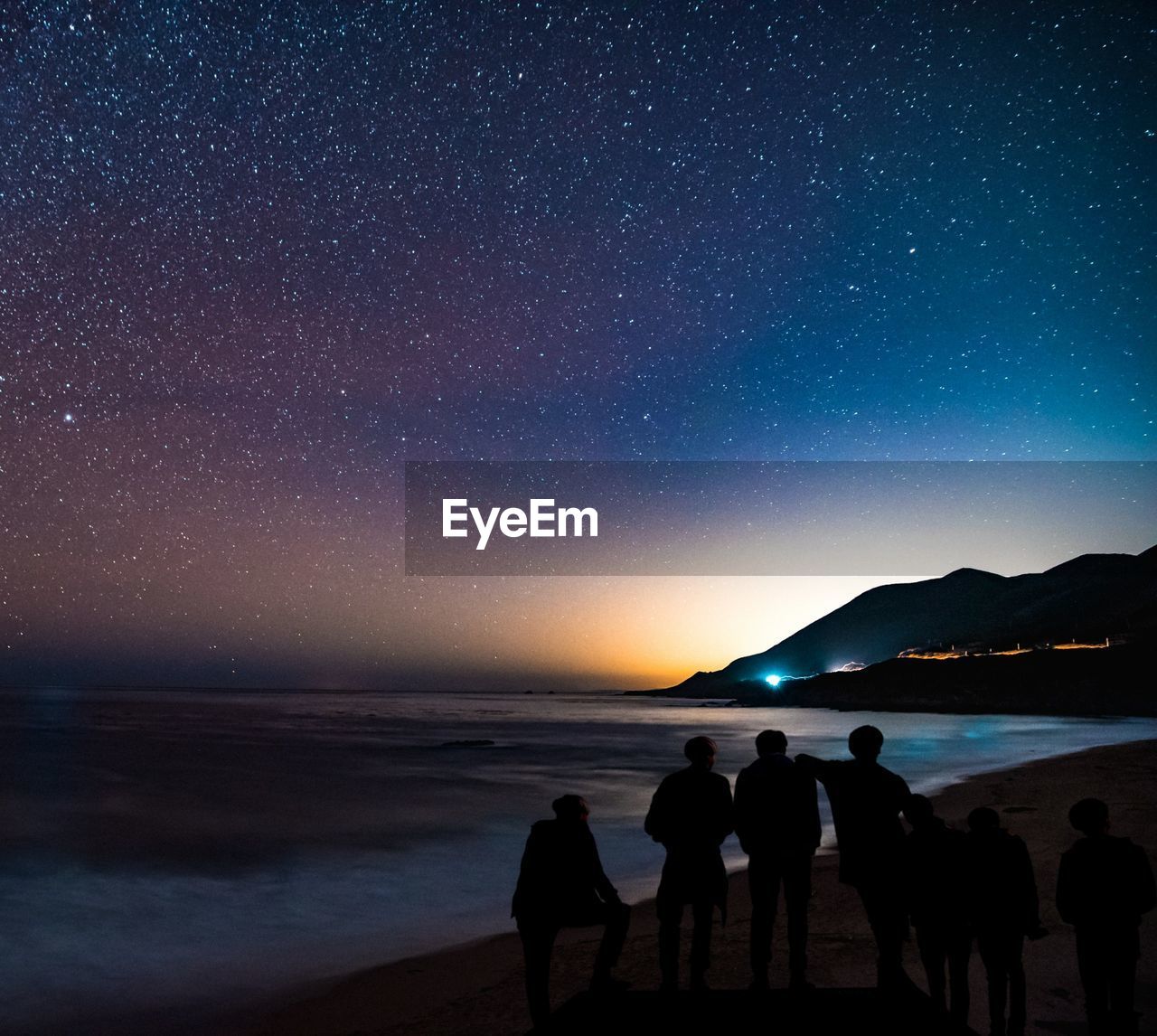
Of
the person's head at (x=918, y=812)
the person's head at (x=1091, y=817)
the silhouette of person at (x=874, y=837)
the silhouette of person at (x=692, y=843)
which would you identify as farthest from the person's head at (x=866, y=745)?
the person's head at (x=1091, y=817)

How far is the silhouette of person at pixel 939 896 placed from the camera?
4.84 meters

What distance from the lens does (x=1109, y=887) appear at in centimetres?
430

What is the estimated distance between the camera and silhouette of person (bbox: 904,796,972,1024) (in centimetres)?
484

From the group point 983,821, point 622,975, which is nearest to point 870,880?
point 983,821

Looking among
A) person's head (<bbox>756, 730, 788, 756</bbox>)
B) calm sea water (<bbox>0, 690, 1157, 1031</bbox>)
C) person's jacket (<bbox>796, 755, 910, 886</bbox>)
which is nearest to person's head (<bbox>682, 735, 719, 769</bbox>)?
person's head (<bbox>756, 730, 788, 756</bbox>)

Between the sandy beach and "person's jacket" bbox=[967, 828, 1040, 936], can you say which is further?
the sandy beach

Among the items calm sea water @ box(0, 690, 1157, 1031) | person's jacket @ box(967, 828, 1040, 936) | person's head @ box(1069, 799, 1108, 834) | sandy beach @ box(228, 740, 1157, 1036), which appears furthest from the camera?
calm sea water @ box(0, 690, 1157, 1031)

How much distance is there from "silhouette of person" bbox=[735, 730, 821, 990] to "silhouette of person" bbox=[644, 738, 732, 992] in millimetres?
167

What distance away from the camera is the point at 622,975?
267 inches

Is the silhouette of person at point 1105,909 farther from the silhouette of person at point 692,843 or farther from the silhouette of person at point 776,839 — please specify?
the silhouette of person at point 692,843

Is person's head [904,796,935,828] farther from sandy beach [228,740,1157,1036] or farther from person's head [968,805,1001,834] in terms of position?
sandy beach [228,740,1157,1036]

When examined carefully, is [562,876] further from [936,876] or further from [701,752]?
[936,876]

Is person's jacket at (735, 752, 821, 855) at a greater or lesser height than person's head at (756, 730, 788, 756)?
lesser

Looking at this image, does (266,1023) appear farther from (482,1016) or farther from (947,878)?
(947,878)
